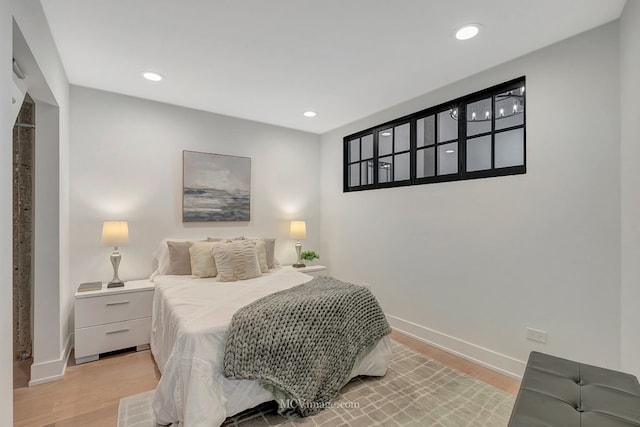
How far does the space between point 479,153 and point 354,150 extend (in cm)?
174

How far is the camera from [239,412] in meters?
1.90

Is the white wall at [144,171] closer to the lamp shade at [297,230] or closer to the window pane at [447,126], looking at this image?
the lamp shade at [297,230]

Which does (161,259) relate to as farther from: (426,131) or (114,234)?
(426,131)

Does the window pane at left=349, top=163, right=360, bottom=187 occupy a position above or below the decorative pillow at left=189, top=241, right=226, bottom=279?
above

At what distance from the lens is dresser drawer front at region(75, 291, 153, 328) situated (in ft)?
8.57

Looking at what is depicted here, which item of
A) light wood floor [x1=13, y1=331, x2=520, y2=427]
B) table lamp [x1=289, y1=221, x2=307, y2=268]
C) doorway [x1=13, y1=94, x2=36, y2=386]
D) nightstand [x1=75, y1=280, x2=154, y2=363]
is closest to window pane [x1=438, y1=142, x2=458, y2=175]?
light wood floor [x1=13, y1=331, x2=520, y2=427]

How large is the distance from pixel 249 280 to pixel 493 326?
222 centimetres

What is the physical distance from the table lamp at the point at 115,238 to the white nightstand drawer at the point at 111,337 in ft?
1.25

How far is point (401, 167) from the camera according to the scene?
3.46 meters

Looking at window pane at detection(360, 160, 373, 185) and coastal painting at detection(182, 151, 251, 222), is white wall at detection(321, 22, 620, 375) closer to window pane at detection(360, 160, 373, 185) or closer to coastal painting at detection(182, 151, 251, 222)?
window pane at detection(360, 160, 373, 185)

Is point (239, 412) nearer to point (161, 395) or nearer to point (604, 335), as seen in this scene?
point (161, 395)

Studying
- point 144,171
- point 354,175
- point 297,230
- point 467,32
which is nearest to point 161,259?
point 144,171

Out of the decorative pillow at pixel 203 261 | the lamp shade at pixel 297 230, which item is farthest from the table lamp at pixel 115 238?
the lamp shade at pixel 297 230

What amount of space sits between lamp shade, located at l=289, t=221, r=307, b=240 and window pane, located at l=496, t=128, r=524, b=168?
2.43 meters
